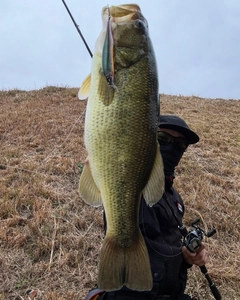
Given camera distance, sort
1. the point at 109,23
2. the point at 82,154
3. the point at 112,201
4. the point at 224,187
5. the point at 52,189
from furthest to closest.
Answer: the point at 82,154 → the point at 224,187 → the point at 52,189 → the point at 112,201 → the point at 109,23

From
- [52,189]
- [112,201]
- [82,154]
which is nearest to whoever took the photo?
[112,201]

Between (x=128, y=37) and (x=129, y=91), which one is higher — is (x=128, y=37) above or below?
above

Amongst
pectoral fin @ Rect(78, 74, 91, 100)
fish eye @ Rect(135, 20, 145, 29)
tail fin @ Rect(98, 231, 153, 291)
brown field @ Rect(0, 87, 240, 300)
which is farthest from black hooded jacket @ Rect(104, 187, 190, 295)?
brown field @ Rect(0, 87, 240, 300)

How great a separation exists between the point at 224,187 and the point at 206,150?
180cm

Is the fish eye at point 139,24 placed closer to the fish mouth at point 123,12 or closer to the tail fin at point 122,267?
the fish mouth at point 123,12

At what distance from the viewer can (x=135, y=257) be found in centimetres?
164

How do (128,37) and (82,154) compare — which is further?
(82,154)

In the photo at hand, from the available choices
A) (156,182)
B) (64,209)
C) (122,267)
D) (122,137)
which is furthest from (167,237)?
(64,209)

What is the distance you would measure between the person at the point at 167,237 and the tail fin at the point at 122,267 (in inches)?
19.9

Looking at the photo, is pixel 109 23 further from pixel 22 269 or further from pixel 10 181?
pixel 10 181

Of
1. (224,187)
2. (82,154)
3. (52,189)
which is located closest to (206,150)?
(224,187)

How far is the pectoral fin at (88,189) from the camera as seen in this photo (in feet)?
5.18

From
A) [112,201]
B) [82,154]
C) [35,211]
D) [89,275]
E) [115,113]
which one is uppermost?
[115,113]

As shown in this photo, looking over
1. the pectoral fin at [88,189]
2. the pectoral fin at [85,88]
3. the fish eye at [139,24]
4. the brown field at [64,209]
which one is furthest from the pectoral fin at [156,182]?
the brown field at [64,209]
